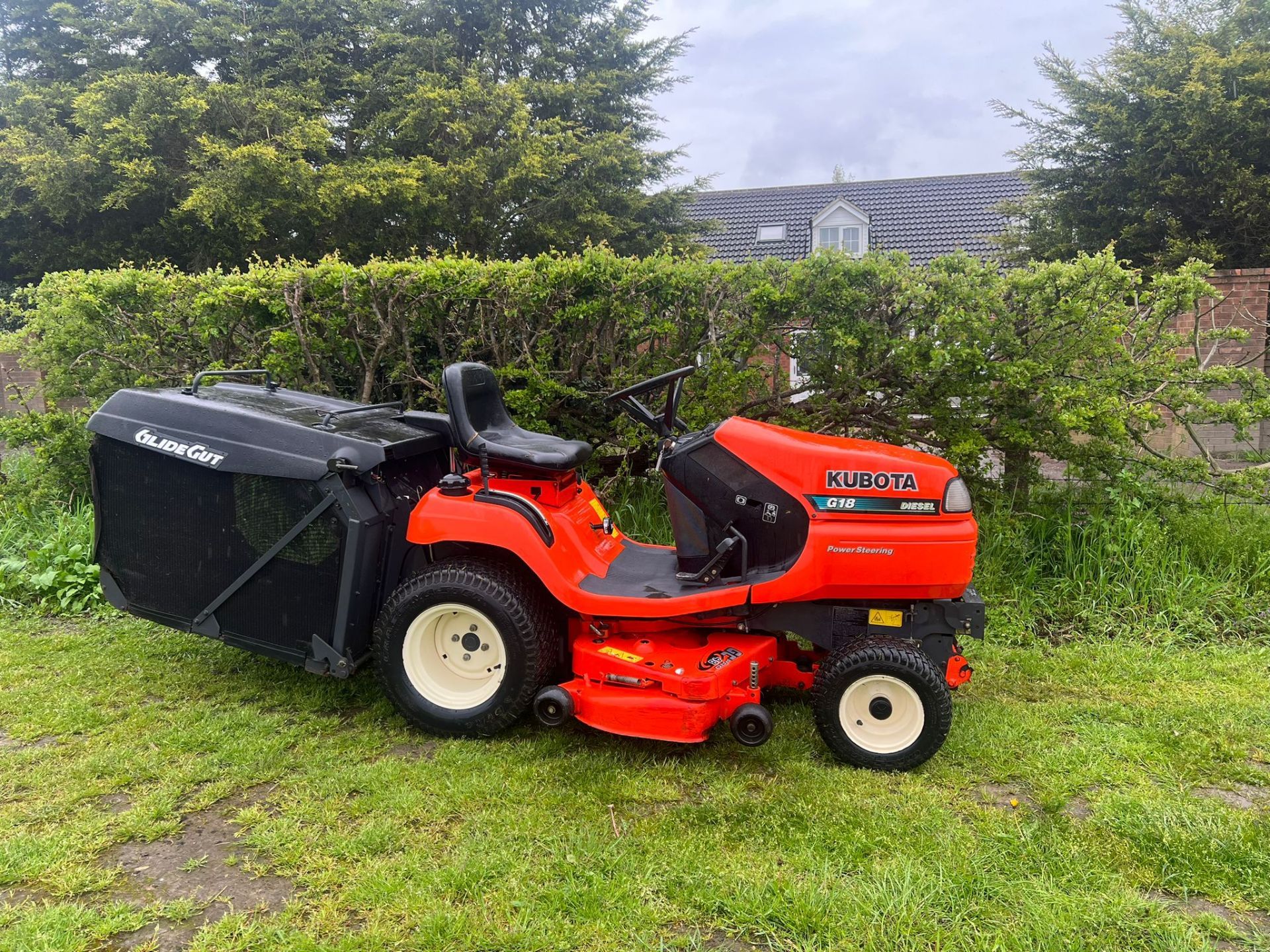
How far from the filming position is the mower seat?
3385 mm

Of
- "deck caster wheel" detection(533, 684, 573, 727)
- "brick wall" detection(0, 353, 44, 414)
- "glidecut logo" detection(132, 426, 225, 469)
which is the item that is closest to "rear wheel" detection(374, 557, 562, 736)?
"deck caster wheel" detection(533, 684, 573, 727)

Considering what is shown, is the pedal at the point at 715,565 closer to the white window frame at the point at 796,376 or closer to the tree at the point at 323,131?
the white window frame at the point at 796,376

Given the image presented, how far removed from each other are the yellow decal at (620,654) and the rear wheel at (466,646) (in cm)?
25

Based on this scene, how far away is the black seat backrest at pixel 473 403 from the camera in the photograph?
340 cm

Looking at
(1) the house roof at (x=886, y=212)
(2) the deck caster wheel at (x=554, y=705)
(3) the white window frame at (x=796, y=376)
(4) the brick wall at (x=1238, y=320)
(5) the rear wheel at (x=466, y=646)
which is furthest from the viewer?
(1) the house roof at (x=886, y=212)

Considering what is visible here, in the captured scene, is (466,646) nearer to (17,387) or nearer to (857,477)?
(857,477)

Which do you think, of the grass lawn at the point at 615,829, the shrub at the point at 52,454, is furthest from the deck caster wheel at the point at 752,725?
the shrub at the point at 52,454

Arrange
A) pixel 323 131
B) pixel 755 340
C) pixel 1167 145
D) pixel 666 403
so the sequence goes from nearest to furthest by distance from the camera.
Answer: pixel 666 403
pixel 755 340
pixel 1167 145
pixel 323 131

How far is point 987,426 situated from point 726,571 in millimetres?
2575

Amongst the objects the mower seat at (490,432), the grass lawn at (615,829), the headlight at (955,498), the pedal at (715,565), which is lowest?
the grass lawn at (615,829)

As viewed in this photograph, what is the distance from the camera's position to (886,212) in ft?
68.7

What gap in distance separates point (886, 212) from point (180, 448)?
20.7 meters

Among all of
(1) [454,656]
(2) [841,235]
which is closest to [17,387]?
(1) [454,656]

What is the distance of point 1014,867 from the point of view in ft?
8.00
